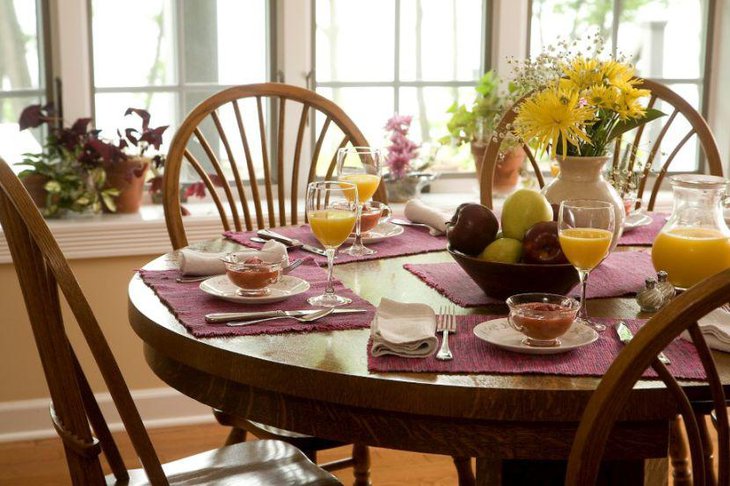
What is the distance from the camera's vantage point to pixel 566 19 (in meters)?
3.64

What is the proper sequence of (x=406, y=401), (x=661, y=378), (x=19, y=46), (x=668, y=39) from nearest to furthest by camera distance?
(x=661, y=378)
(x=406, y=401)
(x=19, y=46)
(x=668, y=39)

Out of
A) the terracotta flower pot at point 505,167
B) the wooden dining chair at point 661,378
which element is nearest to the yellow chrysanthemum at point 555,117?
the wooden dining chair at point 661,378

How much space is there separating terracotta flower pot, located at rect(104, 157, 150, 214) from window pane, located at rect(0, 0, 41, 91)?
1.34 ft

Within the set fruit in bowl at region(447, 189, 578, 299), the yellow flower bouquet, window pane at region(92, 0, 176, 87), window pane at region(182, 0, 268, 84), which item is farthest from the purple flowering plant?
fruit in bowl at region(447, 189, 578, 299)

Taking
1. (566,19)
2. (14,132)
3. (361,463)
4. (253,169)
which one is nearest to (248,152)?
(253,169)

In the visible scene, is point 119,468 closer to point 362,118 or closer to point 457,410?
point 457,410

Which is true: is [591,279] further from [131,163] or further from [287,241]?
[131,163]

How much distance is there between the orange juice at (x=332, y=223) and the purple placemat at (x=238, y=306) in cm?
9

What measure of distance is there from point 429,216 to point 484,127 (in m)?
1.41

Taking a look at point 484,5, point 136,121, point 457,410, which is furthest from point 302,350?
point 484,5

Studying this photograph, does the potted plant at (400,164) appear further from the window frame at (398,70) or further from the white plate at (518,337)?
the white plate at (518,337)

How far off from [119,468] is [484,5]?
99.0 inches

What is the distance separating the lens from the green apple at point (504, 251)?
5.07ft

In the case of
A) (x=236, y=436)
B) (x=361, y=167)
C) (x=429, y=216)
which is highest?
(x=361, y=167)
